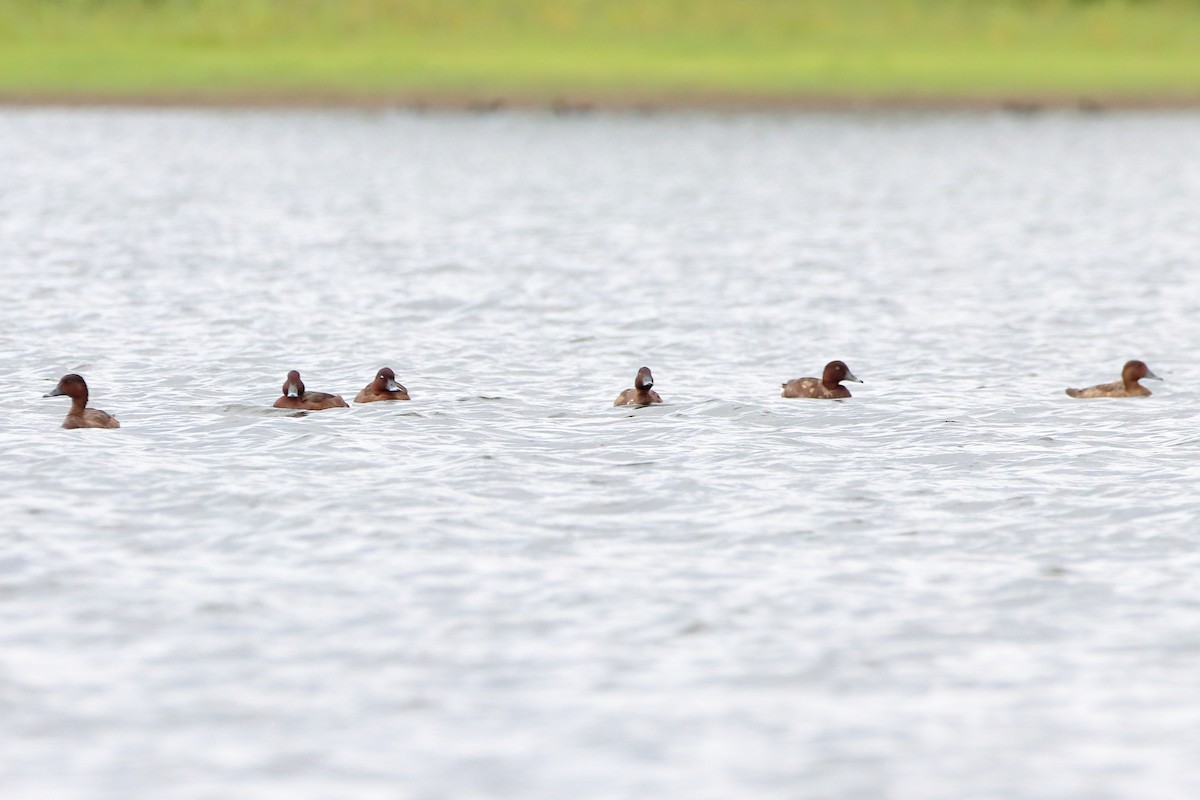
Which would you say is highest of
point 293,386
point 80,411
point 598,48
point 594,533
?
point 598,48

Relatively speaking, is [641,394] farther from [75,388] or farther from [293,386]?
[75,388]

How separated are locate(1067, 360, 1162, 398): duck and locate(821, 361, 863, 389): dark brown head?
284cm

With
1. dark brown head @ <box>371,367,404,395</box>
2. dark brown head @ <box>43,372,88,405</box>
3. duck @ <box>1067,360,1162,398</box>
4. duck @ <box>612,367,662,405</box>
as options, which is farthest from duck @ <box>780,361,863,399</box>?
dark brown head @ <box>43,372,88,405</box>

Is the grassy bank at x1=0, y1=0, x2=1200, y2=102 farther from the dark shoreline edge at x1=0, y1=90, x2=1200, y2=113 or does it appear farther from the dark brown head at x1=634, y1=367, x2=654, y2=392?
the dark brown head at x1=634, y1=367, x2=654, y2=392

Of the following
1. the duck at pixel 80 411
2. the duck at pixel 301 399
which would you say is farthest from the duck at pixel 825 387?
the duck at pixel 80 411

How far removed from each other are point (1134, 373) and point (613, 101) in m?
62.1

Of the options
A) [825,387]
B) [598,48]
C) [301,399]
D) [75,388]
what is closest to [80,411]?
[75,388]

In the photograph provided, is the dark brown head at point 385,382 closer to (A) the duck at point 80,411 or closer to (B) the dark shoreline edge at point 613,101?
Answer: (A) the duck at point 80,411

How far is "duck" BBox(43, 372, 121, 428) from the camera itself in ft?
69.2

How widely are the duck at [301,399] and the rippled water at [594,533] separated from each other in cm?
25

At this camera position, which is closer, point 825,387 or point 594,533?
point 594,533

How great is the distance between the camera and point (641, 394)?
22.9 meters

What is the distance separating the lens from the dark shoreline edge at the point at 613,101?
8394 cm

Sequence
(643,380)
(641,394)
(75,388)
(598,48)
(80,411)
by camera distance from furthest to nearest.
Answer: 1. (598,48)
2. (641,394)
3. (643,380)
4. (75,388)
5. (80,411)
